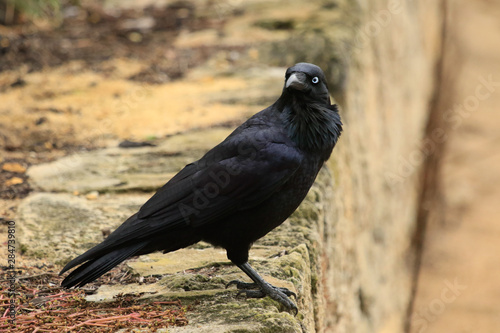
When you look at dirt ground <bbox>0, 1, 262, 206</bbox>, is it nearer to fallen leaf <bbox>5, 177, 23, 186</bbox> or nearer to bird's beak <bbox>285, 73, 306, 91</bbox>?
fallen leaf <bbox>5, 177, 23, 186</bbox>

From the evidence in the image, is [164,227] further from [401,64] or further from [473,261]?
[473,261]

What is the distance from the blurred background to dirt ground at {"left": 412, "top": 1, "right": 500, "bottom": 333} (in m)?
0.02

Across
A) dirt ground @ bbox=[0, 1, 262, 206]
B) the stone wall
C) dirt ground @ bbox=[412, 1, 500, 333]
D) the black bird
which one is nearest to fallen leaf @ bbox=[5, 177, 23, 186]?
dirt ground @ bbox=[0, 1, 262, 206]

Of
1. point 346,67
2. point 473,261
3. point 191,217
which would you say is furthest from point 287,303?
point 473,261

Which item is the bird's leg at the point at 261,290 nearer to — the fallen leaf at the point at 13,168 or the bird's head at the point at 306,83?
the bird's head at the point at 306,83

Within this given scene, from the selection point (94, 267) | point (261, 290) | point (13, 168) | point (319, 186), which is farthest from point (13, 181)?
point (261, 290)

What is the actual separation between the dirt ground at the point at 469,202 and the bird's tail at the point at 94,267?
17.0 ft

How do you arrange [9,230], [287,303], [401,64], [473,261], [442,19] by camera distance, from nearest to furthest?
[287,303], [9,230], [401,64], [473,261], [442,19]

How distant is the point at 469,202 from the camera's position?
8867 millimetres

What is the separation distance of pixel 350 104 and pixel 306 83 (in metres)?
2.26

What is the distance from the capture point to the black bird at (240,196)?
246 centimetres

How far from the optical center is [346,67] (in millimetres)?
4961

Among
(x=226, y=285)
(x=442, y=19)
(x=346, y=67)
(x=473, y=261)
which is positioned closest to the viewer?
(x=226, y=285)

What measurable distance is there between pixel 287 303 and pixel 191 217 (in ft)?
1.61
